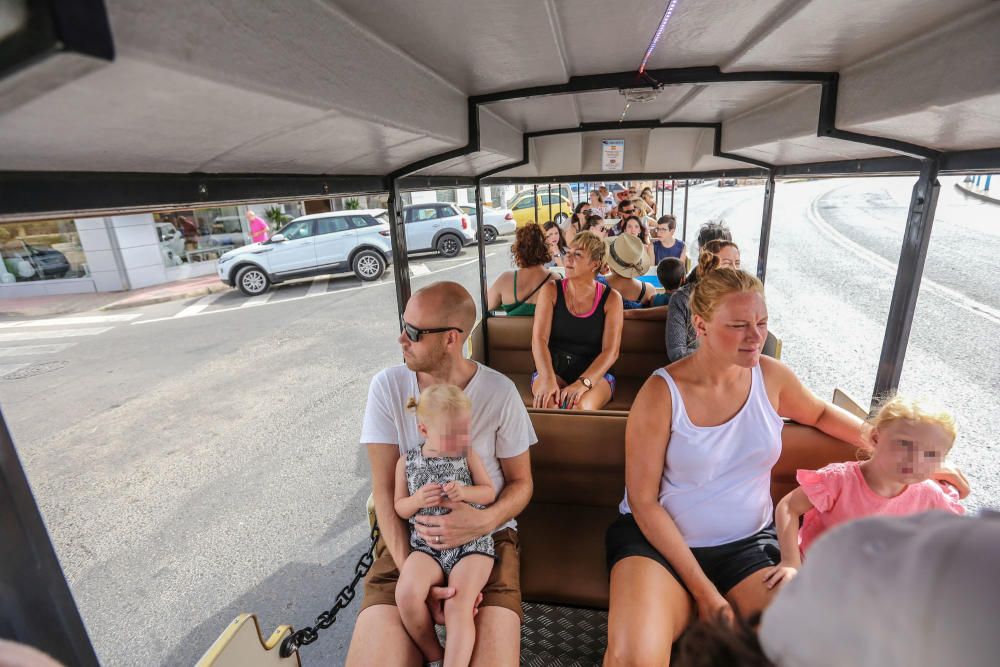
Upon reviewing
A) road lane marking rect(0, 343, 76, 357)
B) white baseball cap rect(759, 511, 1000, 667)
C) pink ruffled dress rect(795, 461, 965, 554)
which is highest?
white baseball cap rect(759, 511, 1000, 667)

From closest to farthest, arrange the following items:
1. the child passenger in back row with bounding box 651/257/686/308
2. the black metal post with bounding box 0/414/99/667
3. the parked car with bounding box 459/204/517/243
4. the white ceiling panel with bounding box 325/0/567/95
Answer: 1. the black metal post with bounding box 0/414/99/667
2. the white ceiling panel with bounding box 325/0/567/95
3. the child passenger in back row with bounding box 651/257/686/308
4. the parked car with bounding box 459/204/517/243

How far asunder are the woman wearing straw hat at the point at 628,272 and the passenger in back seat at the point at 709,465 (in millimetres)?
2376

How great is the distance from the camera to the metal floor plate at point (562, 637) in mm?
2199

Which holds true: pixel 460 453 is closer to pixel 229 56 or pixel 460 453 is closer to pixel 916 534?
pixel 229 56

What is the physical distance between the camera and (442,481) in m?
1.78

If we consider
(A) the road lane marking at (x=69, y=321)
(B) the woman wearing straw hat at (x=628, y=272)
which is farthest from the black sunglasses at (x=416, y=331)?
(A) the road lane marking at (x=69, y=321)

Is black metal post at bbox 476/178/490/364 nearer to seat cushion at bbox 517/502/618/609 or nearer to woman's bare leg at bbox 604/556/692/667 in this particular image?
seat cushion at bbox 517/502/618/609

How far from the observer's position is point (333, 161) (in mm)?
1937

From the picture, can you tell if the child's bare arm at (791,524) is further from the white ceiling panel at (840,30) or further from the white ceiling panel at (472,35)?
the white ceiling panel at (472,35)

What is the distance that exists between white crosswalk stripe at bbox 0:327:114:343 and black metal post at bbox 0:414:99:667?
→ 1063cm

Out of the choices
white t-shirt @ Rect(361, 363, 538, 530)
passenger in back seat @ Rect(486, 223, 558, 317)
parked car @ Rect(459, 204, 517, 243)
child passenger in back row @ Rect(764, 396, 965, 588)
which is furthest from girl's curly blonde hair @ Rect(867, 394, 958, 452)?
parked car @ Rect(459, 204, 517, 243)

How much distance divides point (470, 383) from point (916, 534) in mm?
1642

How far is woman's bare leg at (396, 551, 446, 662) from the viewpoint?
5.35 feet

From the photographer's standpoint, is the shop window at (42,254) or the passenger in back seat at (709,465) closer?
the passenger in back seat at (709,465)
